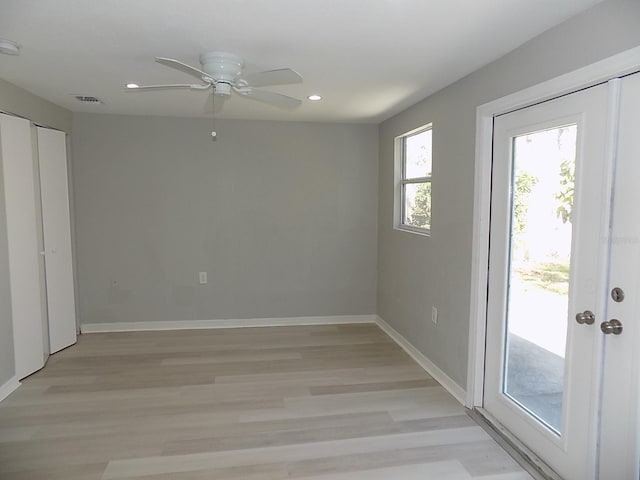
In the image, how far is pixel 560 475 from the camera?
2076 millimetres

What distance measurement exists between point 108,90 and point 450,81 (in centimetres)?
266

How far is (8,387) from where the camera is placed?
295cm

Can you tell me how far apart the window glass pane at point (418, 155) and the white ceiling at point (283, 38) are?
0.59m

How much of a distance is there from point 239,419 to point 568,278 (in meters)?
2.13

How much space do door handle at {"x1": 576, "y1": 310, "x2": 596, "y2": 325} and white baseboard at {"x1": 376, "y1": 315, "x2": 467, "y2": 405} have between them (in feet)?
3.99

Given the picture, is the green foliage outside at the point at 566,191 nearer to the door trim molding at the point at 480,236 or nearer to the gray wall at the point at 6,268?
the door trim molding at the point at 480,236

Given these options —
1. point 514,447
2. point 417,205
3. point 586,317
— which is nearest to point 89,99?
point 417,205

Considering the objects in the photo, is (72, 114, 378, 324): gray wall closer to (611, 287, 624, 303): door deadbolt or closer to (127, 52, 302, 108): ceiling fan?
(127, 52, 302, 108): ceiling fan

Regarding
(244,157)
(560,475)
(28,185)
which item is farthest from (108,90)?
(560,475)

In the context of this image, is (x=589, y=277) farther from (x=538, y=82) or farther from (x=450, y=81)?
(x=450, y=81)

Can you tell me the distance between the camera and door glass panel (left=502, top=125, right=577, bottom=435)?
2057 millimetres

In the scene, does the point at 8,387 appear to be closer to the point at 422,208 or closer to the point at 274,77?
the point at 274,77

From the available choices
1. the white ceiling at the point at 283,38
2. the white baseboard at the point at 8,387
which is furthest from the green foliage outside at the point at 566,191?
the white baseboard at the point at 8,387

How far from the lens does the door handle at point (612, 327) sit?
68.7 inches
